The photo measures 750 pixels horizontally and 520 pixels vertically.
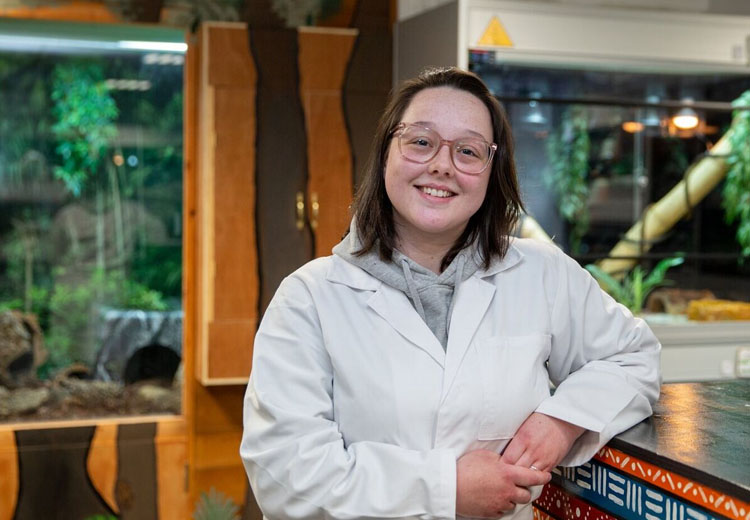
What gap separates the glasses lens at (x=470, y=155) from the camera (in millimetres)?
1538

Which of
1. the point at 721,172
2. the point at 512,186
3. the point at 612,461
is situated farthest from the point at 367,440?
the point at 721,172

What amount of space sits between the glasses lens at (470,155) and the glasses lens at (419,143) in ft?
0.12

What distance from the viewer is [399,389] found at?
1416mm

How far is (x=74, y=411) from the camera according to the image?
339cm

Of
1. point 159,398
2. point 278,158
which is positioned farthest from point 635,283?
point 159,398

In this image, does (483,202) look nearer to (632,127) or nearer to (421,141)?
(421,141)

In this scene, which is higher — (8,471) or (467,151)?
(467,151)

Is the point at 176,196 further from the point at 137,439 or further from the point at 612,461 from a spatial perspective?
the point at 612,461

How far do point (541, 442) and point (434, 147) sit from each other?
50 cm

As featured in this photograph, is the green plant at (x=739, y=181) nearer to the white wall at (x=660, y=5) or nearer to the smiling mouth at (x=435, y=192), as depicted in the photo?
the white wall at (x=660, y=5)

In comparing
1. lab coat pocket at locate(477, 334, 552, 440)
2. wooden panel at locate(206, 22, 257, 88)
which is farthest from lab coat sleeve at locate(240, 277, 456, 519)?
wooden panel at locate(206, 22, 257, 88)

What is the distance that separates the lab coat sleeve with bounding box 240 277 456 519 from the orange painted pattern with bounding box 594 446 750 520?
268mm

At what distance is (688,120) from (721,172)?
254 mm

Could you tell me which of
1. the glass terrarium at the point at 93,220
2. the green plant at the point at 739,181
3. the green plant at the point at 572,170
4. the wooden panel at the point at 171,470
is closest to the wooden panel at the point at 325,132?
the glass terrarium at the point at 93,220
